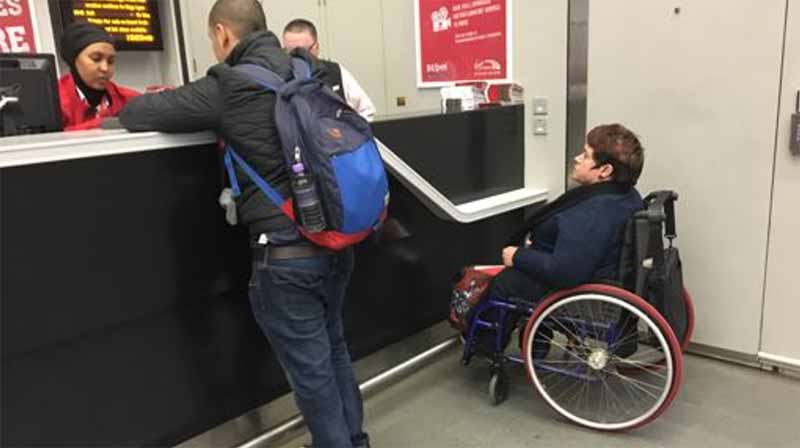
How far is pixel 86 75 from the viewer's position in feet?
7.70

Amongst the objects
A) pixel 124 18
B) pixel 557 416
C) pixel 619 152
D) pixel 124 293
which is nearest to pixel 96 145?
pixel 124 293

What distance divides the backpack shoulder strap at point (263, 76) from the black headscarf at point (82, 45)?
1.18m

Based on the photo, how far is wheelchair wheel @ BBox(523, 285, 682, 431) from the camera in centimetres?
190

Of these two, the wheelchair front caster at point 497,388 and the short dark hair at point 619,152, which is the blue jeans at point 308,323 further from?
the short dark hair at point 619,152

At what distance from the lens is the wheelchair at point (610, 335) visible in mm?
1922

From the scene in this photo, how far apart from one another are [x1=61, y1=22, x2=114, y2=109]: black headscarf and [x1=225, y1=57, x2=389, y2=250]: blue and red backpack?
117cm

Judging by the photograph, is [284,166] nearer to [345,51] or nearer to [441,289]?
[441,289]

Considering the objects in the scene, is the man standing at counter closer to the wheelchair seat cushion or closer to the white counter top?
the white counter top

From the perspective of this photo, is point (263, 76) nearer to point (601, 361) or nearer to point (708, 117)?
point (601, 361)

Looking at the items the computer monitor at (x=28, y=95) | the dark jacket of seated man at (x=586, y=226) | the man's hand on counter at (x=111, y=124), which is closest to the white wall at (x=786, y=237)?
the dark jacket of seated man at (x=586, y=226)

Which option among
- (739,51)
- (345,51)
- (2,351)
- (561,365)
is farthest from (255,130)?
(345,51)

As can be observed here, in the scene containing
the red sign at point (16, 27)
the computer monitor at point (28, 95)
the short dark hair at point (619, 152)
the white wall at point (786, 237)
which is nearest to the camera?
the computer monitor at point (28, 95)

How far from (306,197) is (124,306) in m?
0.58

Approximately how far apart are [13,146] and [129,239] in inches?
13.5
